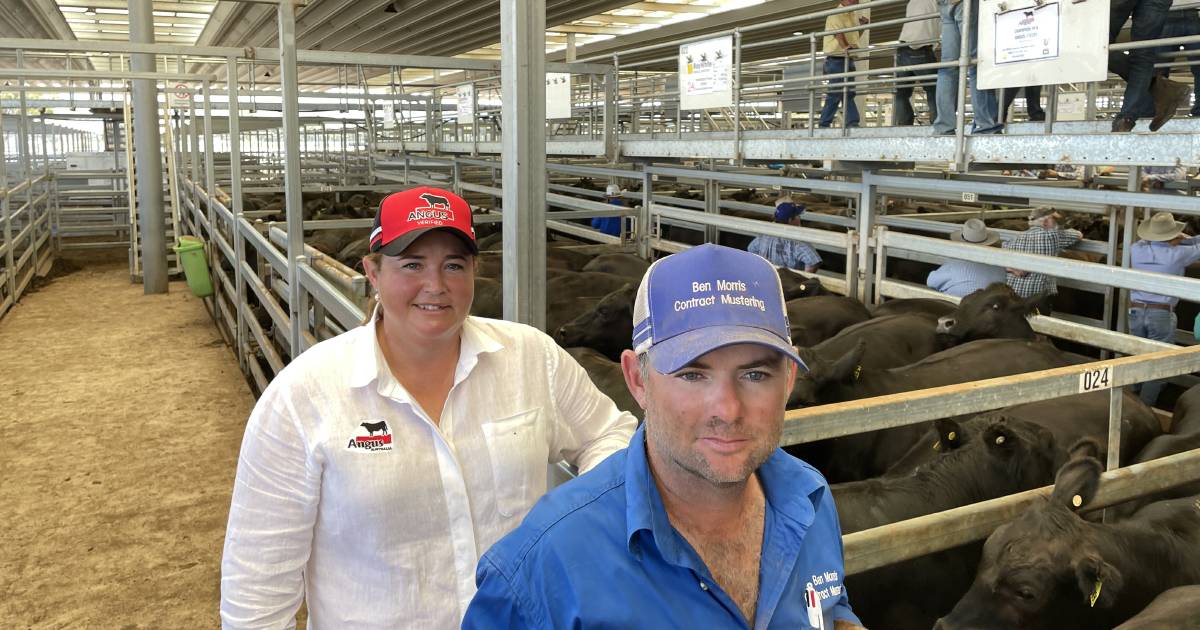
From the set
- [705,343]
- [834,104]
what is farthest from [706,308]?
[834,104]

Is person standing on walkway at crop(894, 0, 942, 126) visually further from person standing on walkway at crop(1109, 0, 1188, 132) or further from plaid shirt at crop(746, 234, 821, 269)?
person standing on walkway at crop(1109, 0, 1188, 132)

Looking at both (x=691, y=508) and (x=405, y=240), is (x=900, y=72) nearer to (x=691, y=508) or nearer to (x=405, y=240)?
(x=405, y=240)

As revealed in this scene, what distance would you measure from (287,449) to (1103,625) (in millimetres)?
2611

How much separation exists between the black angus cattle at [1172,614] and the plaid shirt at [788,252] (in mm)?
5896

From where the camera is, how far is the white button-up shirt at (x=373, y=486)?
82.7 inches

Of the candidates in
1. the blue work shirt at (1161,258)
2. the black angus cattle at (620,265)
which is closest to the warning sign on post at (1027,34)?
the blue work shirt at (1161,258)

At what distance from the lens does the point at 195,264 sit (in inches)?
466

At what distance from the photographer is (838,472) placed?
4898 millimetres

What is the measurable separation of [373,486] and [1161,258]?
606 centimetres

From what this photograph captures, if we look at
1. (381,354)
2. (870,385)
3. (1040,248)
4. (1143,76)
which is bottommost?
(870,385)

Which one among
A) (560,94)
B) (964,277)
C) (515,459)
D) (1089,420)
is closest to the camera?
(515,459)

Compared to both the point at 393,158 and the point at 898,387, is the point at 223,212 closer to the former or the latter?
the point at 393,158

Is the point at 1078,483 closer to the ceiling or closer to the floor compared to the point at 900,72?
closer to the floor

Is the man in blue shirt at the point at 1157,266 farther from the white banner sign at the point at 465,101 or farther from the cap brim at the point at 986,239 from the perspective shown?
the white banner sign at the point at 465,101
